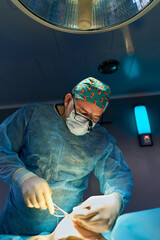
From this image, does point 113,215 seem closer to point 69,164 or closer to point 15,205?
point 69,164

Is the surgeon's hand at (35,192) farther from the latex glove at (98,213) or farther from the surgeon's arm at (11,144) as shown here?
the latex glove at (98,213)

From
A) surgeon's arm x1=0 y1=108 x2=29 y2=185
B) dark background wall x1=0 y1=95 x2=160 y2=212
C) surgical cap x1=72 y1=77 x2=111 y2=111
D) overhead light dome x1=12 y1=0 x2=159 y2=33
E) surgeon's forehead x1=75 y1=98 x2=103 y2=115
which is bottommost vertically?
dark background wall x1=0 y1=95 x2=160 y2=212

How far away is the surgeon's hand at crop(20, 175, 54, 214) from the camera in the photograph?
1.15 meters

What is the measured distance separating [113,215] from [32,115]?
0.87m

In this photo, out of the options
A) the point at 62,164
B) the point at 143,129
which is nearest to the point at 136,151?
the point at 143,129

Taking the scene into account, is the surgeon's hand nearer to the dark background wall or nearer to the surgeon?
the surgeon

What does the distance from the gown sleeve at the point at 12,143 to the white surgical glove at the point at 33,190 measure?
0.04 m

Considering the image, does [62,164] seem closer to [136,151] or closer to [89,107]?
[89,107]

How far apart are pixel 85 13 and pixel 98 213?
3.58 feet

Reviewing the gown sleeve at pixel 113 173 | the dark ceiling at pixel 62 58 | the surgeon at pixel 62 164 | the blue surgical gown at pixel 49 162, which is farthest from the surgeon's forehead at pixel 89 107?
the dark ceiling at pixel 62 58

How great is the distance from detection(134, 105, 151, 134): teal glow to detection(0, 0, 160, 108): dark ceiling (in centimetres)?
35

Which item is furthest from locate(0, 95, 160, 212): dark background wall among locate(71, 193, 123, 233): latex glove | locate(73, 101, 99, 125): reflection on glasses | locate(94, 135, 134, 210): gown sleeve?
locate(73, 101, 99, 125): reflection on glasses

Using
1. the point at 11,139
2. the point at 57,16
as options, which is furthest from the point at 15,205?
the point at 57,16

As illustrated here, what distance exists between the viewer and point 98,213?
1.26 m
